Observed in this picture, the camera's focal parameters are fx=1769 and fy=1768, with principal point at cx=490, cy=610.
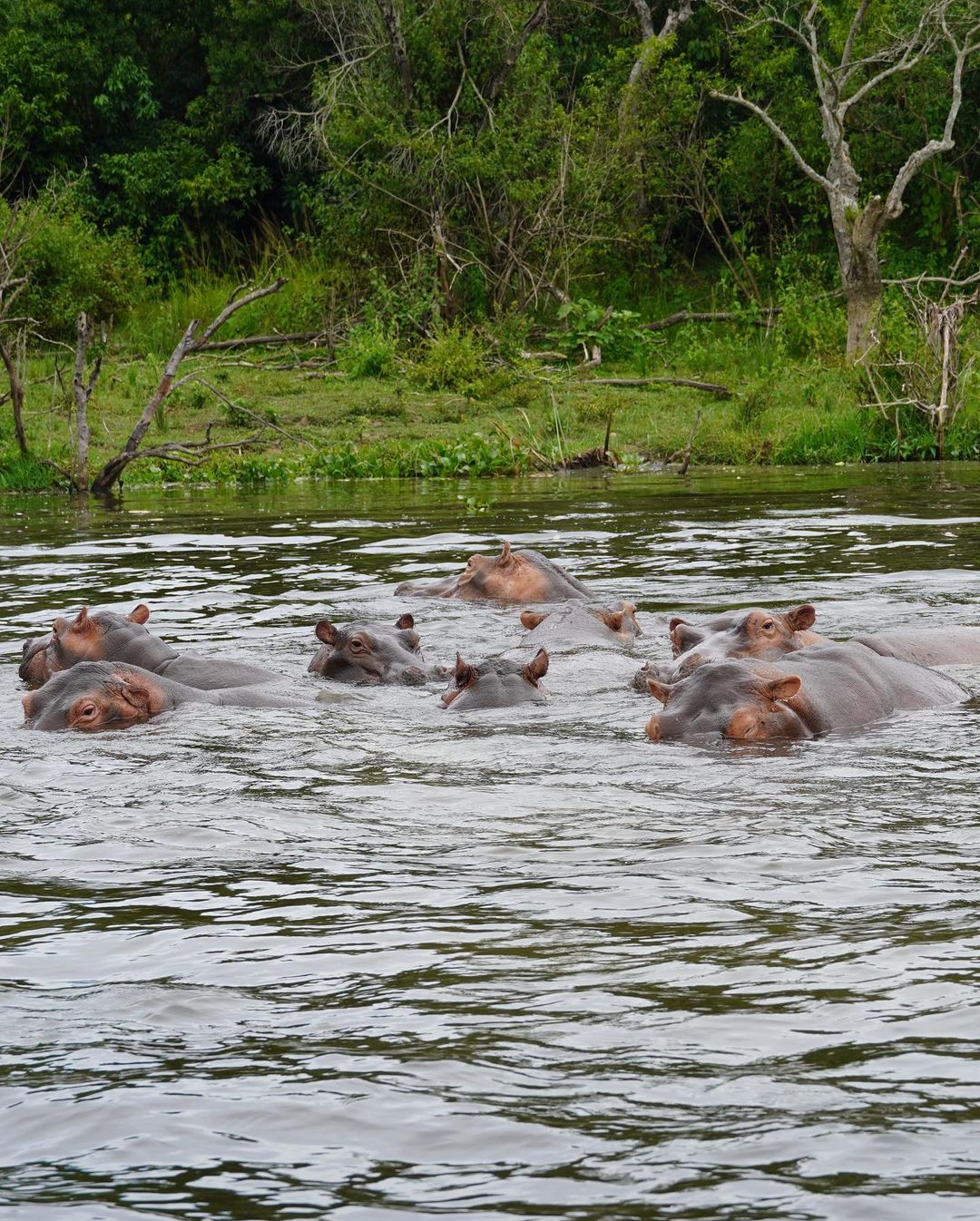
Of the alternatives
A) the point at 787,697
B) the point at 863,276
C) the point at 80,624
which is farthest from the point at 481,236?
the point at 787,697

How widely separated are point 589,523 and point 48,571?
4.03 metres

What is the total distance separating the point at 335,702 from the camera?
21.6 feet

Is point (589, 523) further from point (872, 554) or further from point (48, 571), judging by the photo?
point (48, 571)

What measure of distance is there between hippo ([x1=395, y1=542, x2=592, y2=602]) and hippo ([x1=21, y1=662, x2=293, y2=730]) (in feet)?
9.01

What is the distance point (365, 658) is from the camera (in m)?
7.02

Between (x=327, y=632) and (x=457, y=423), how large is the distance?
12.8 metres

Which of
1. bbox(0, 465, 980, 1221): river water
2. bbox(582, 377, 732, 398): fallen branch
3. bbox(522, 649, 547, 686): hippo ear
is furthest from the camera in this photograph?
bbox(582, 377, 732, 398): fallen branch

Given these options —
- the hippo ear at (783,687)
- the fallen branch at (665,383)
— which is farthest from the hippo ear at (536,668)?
the fallen branch at (665,383)

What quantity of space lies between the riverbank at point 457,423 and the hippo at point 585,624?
8.33 meters

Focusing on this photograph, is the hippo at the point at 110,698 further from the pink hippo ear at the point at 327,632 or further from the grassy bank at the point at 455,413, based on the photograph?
the grassy bank at the point at 455,413

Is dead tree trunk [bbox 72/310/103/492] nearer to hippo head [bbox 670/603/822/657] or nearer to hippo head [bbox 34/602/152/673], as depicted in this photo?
hippo head [bbox 34/602/152/673]

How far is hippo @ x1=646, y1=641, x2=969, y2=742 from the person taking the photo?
17.8ft

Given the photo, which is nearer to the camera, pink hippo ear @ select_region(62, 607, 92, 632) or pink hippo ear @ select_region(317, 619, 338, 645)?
pink hippo ear @ select_region(62, 607, 92, 632)

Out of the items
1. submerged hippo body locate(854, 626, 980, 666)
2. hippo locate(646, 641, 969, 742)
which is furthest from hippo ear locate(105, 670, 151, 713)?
submerged hippo body locate(854, 626, 980, 666)
